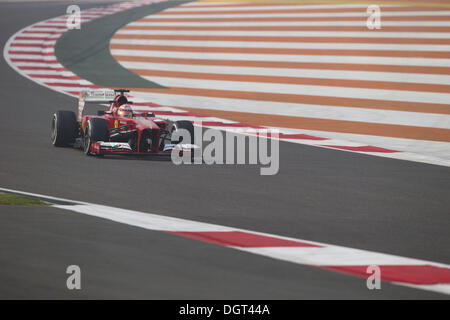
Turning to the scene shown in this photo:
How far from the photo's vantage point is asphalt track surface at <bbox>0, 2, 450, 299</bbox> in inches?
196

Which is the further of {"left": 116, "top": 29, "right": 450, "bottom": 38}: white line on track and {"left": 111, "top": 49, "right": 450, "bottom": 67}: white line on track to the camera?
{"left": 116, "top": 29, "right": 450, "bottom": 38}: white line on track

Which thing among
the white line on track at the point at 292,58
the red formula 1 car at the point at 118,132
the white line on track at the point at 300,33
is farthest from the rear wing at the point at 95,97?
the white line on track at the point at 300,33

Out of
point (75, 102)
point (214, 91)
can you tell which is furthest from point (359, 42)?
point (75, 102)

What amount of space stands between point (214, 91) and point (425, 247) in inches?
471

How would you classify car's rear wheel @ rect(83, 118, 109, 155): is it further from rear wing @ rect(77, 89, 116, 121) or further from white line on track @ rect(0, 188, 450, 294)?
white line on track @ rect(0, 188, 450, 294)

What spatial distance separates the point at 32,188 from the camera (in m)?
8.39

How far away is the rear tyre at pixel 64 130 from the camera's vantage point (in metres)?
11.3

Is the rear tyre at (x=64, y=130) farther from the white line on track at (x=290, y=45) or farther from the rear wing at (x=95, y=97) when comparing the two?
the white line on track at (x=290, y=45)

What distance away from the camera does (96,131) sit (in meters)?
10.6

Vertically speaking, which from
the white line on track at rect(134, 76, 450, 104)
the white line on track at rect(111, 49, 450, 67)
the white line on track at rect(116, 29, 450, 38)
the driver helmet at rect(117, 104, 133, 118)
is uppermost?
the white line on track at rect(116, 29, 450, 38)

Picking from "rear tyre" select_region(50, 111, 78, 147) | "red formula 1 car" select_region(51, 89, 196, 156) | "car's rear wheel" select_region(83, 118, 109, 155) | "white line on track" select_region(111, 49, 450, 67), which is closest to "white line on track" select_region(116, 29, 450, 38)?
"white line on track" select_region(111, 49, 450, 67)

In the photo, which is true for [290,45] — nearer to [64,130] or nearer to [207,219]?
[64,130]
